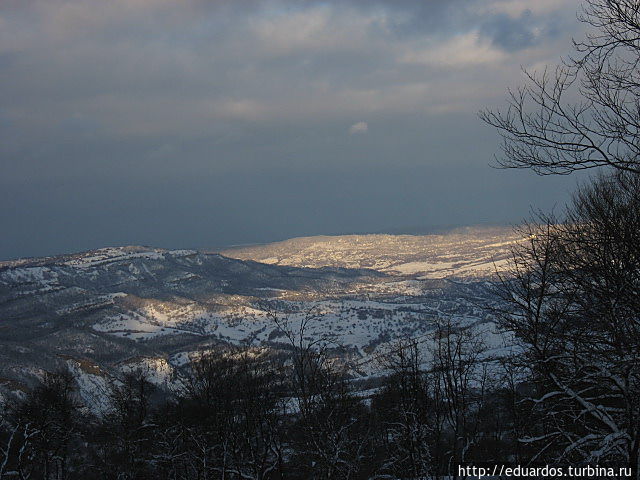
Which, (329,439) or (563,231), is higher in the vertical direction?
(563,231)

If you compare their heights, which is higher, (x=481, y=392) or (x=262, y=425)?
(x=481, y=392)

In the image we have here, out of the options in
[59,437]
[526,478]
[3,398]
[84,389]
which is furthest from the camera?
[84,389]

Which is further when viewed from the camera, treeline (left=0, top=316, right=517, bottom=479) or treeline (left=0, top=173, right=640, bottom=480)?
treeline (left=0, top=316, right=517, bottom=479)

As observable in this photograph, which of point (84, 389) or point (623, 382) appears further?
point (84, 389)

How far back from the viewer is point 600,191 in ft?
45.2

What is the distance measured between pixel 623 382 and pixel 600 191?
21.1 feet

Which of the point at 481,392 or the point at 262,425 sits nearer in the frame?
the point at 481,392

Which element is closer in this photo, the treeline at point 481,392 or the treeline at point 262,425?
the treeline at point 481,392

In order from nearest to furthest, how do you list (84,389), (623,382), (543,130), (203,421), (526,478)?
(543,130) < (623,382) < (526,478) < (203,421) < (84,389)

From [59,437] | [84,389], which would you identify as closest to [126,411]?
[59,437]

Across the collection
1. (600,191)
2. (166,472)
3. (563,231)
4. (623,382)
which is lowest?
(166,472)

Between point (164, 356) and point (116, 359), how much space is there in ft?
50.4

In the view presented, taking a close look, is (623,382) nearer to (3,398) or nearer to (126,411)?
(126,411)

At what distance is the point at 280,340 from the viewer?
18888 centimetres
